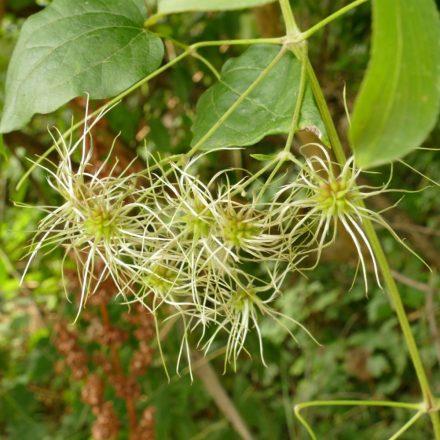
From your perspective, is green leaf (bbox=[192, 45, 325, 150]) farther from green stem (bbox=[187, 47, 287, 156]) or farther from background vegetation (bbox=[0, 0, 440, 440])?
background vegetation (bbox=[0, 0, 440, 440])

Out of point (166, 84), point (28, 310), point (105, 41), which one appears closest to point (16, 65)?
point (105, 41)

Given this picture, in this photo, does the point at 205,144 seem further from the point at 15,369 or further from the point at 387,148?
the point at 15,369

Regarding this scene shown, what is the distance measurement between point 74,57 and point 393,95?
302mm

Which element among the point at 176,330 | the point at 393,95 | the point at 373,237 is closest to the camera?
the point at 393,95

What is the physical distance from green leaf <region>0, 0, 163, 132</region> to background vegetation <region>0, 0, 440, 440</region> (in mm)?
98

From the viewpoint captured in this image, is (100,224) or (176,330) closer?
(100,224)

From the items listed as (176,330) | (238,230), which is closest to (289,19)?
(238,230)

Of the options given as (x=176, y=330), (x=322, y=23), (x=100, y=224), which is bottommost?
(x=176, y=330)

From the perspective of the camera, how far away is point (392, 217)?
107 centimetres

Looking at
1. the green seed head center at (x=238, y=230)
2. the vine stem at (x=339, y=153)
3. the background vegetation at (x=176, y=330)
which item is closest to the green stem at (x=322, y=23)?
the vine stem at (x=339, y=153)

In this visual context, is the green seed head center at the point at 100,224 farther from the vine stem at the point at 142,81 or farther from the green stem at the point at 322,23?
the green stem at the point at 322,23

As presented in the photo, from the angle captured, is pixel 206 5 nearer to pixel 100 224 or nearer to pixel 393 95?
pixel 393 95

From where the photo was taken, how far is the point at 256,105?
1.75 feet

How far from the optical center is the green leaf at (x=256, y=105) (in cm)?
50
